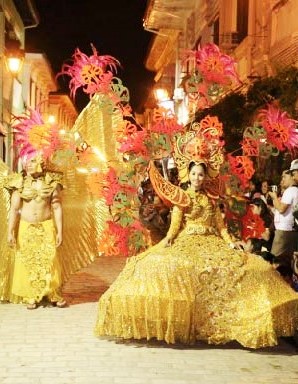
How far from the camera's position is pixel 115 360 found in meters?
6.04

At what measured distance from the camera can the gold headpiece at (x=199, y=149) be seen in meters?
6.97

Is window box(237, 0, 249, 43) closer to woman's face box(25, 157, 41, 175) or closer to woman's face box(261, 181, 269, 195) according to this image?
woman's face box(261, 181, 269, 195)

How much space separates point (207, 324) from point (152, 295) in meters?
0.57

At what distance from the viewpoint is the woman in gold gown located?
20.7 ft

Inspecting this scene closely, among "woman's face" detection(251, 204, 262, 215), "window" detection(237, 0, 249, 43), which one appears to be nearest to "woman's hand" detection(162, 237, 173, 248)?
"woman's face" detection(251, 204, 262, 215)

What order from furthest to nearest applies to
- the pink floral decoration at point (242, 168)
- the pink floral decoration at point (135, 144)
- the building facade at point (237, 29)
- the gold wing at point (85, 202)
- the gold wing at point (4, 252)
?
the building facade at point (237, 29) < the gold wing at point (4, 252) < the gold wing at point (85, 202) < the pink floral decoration at point (242, 168) < the pink floral decoration at point (135, 144)

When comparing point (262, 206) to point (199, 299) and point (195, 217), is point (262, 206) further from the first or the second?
point (199, 299)

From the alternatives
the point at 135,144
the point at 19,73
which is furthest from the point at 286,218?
the point at 19,73

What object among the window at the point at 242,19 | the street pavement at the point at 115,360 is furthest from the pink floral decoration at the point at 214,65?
the window at the point at 242,19

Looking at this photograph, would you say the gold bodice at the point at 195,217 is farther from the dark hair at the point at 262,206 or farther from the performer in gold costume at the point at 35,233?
the dark hair at the point at 262,206

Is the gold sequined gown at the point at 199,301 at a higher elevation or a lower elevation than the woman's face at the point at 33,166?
lower

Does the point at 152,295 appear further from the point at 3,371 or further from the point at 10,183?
the point at 10,183

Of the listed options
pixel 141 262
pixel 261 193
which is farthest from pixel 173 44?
pixel 141 262

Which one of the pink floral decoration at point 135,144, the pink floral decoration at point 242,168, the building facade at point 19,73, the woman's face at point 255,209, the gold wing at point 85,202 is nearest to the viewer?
the pink floral decoration at point 135,144
